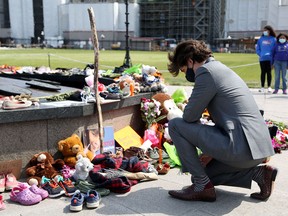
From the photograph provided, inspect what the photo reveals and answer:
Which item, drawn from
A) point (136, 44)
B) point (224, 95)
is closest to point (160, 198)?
point (224, 95)

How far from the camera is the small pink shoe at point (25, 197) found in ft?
12.5

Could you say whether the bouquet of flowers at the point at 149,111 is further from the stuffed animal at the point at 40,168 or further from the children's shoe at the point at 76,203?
the children's shoe at the point at 76,203

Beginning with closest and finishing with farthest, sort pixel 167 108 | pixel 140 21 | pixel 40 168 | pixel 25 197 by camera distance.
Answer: pixel 25 197
pixel 40 168
pixel 167 108
pixel 140 21

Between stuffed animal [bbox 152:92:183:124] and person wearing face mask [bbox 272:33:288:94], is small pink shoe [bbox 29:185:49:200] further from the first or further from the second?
person wearing face mask [bbox 272:33:288:94]

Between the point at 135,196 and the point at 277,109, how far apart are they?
598 cm

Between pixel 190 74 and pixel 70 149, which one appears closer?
pixel 190 74

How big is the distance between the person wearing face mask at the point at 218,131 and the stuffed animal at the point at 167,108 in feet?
6.97

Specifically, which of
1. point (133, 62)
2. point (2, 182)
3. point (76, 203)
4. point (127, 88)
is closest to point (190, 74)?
point (76, 203)

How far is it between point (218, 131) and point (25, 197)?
1.93 m

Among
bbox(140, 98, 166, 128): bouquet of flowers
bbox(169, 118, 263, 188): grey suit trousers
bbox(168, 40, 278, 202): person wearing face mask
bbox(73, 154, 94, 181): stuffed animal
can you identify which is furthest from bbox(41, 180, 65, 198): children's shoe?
bbox(140, 98, 166, 128): bouquet of flowers

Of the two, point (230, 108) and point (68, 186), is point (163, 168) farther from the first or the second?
point (230, 108)

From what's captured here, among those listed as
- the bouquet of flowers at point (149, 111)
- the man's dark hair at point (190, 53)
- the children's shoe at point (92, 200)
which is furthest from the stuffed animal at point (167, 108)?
the children's shoe at point (92, 200)

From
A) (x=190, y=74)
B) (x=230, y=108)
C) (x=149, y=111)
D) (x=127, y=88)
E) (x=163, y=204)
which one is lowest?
(x=163, y=204)

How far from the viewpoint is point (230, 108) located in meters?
3.52
